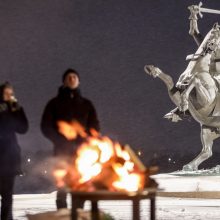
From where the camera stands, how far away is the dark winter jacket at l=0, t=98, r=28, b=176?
7.21 metres

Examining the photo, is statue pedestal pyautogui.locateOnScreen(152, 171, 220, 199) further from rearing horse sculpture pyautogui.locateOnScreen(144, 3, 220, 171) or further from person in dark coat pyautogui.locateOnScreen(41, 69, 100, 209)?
person in dark coat pyautogui.locateOnScreen(41, 69, 100, 209)

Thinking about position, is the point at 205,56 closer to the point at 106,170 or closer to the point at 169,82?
the point at 169,82

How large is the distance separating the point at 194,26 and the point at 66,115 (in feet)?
44.2

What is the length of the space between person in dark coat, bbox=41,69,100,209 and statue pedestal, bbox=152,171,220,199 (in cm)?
985

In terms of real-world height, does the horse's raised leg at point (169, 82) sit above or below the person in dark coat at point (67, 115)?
above

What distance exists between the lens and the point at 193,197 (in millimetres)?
16969

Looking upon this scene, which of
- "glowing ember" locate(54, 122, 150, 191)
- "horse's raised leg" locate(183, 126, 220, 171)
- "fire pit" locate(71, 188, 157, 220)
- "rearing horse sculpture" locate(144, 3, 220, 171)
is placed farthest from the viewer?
"horse's raised leg" locate(183, 126, 220, 171)

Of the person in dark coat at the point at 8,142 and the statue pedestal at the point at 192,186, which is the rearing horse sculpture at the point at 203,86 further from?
the person in dark coat at the point at 8,142

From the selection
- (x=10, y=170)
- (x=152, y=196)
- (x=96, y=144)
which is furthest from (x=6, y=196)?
(x=152, y=196)

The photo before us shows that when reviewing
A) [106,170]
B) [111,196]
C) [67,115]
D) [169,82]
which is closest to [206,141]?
[169,82]

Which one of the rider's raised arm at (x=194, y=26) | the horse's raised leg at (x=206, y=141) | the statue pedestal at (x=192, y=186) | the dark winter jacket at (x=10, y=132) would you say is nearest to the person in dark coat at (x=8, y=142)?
the dark winter jacket at (x=10, y=132)

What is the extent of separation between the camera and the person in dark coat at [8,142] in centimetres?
717

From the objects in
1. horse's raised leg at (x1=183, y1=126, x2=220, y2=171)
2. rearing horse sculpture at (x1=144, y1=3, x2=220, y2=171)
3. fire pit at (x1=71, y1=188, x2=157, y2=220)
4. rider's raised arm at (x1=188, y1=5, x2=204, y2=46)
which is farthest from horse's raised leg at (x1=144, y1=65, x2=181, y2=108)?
fire pit at (x1=71, y1=188, x2=157, y2=220)

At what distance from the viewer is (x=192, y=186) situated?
57.0 ft
